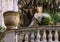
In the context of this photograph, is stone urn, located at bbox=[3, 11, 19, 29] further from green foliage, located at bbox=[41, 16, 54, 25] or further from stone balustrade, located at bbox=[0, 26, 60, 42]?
green foliage, located at bbox=[41, 16, 54, 25]

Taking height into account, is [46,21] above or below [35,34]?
above

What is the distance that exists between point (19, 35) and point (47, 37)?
0.95 meters

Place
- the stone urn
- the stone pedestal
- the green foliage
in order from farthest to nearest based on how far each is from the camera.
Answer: the green foliage
the stone urn
the stone pedestal

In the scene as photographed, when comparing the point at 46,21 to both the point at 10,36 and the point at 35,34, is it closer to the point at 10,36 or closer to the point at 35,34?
the point at 35,34

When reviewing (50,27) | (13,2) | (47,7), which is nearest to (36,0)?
(47,7)

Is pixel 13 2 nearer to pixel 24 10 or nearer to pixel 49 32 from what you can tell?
pixel 24 10

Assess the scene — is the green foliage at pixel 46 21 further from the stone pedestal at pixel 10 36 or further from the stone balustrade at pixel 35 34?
the stone pedestal at pixel 10 36

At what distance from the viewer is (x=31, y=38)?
30.6 feet

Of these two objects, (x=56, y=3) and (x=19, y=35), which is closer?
(x=19, y=35)

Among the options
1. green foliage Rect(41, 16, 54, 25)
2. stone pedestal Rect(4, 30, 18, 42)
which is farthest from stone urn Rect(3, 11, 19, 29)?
green foliage Rect(41, 16, 54, 25)

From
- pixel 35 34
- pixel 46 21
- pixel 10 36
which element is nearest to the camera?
pixel 10 36

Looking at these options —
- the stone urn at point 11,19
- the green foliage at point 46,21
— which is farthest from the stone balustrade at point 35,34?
the green foliage at point 46,21

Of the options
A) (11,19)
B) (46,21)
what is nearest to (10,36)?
(11,19)

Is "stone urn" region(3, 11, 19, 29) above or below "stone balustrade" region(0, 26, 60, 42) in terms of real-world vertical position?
above
